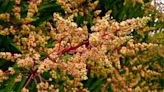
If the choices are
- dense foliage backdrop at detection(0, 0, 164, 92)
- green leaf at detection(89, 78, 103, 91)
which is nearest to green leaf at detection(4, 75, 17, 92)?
dense foliage backdrop at detection(0, 0, 164, 92)

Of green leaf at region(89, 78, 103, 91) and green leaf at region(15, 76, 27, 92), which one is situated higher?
green leaf at region(15, 76, 27, 92)

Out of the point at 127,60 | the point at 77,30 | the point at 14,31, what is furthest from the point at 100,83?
the point at 77,30

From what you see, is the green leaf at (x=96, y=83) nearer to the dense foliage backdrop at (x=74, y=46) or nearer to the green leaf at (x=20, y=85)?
the dense foliage backdrop at (x=74, y=46)

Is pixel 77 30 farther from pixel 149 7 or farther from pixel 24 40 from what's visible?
pixel 149 7

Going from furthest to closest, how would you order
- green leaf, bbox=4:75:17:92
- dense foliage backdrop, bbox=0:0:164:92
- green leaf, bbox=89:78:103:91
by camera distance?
green leaf, bbox=89:78:103:91, green leaf, bbox=4:75:17:92, dense foliage backdrop, bbox=0:0:164:92

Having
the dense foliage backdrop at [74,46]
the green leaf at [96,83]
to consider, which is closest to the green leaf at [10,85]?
the dense foliage backdrop at [74,46]

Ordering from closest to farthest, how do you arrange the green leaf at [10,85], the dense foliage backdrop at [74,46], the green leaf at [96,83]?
the dense foliage backdrop at [74,46]
the green leaf at [10,85]
the green leaf at [96,83]

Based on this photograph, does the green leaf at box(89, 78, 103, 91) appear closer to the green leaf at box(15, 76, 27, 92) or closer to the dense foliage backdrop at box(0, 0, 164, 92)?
the dense foliage backdrop at box(0, 0, 164, 92)

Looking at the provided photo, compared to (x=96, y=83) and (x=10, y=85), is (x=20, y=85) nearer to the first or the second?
(x=10, y=85)

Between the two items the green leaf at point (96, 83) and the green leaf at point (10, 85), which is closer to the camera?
the green leaf at point (10, 85)
